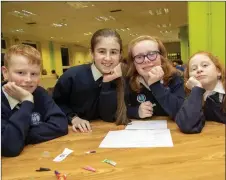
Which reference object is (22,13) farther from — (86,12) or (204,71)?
(204,71)

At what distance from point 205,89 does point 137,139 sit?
0.45 meters

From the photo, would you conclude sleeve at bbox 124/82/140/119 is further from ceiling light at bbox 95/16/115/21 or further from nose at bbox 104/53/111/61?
ceiling light at bbox 95/16/115/21

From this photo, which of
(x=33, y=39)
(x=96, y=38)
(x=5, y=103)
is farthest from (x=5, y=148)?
(x=33, y=39)

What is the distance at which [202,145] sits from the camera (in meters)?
0.86

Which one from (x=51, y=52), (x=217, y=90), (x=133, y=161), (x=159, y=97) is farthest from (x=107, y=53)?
(x=51, y=52)

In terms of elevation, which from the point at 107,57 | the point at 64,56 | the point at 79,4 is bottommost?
the point at 107,57

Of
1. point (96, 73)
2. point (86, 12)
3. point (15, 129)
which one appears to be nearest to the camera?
point (15, 129)

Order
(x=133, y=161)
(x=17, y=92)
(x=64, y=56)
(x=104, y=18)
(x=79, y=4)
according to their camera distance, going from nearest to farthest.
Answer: (x=133, y=161) → (x=17, y=92) → (x=79, y=4) → (x=104, y=18) → (x=64, y=56)

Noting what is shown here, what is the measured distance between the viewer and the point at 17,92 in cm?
103

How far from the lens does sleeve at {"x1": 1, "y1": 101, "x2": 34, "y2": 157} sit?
2.87 ft

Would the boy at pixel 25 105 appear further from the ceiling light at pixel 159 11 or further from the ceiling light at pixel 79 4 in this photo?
the ceiling light at pixel 159 11

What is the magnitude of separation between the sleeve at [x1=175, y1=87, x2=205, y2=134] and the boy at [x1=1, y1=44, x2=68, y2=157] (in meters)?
0.51

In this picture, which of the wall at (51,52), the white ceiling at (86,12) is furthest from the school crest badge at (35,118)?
the wall at (51,52)

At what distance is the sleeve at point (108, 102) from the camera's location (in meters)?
1.32
